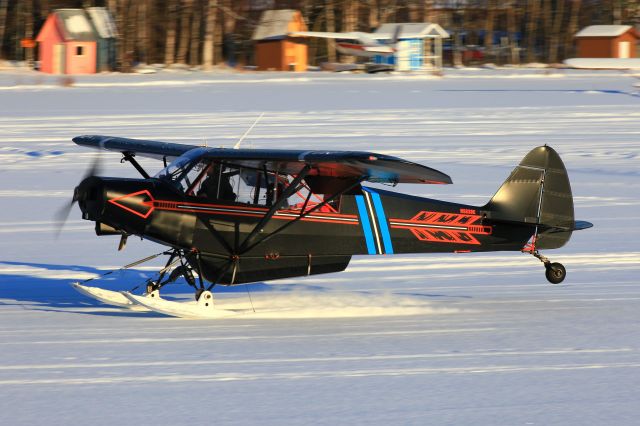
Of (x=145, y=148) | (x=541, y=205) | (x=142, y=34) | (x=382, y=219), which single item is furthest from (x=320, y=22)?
(x=382, y=219)

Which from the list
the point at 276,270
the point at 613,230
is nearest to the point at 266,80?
the point at 613,230

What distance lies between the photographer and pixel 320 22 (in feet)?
184

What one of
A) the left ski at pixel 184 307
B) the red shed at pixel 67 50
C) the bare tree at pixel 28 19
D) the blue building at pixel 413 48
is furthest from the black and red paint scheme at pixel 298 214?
the bare tree at pixel 28 19

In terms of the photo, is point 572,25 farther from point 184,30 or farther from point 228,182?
point 228,182

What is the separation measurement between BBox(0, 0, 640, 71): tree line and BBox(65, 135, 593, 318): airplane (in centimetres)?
3542

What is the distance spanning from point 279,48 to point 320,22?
12.4 meters

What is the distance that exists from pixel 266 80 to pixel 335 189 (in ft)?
93.0

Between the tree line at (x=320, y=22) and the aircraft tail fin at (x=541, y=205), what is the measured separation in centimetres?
3557

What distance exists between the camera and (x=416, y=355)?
7.46 m

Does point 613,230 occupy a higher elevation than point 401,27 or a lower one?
lower

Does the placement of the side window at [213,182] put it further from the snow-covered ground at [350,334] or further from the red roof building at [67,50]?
the red roof building at [67,50]

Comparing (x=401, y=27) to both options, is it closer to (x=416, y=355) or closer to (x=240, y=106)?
(x=240, y=106)

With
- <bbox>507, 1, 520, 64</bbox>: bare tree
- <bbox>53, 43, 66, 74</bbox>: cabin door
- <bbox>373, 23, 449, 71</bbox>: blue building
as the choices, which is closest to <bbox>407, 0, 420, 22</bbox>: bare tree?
<bbox>507, 1, 520, 64</bbox>: bare tree

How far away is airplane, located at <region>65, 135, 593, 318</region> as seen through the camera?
8.26 metres
